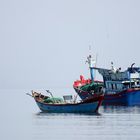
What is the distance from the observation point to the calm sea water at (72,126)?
93.1 m

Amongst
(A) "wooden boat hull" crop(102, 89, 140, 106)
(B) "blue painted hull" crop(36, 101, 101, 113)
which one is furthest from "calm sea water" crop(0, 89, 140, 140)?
(A) "wooden boat hull" crop(102, 89, 140, 106)

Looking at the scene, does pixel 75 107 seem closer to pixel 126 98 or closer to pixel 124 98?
pixel 126 98

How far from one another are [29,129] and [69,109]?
1916 cm

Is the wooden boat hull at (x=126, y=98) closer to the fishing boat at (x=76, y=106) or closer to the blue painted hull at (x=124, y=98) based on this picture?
the blue painted hull at (x=124, y=98)

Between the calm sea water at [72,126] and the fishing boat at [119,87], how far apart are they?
418 inches

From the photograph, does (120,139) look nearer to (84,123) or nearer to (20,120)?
(84,123)

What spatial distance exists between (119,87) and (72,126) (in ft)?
142

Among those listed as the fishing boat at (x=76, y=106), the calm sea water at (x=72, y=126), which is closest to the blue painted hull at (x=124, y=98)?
the calm sea water at (x=72, y=126)

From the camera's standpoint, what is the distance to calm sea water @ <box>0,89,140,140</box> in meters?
93.1

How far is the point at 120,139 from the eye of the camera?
90.2 meters

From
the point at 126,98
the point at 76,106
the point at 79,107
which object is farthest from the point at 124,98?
the point at 76,106

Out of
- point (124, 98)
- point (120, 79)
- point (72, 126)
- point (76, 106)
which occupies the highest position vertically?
point (120, 79)

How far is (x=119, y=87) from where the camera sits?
14650cm


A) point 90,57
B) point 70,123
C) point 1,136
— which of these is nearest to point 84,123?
point 70,123
